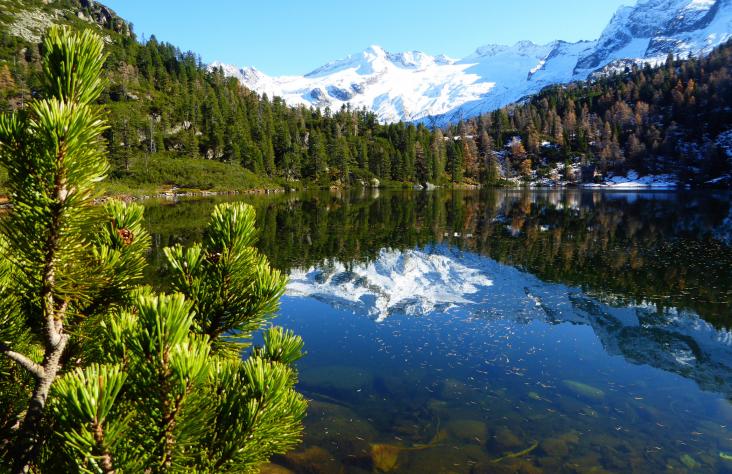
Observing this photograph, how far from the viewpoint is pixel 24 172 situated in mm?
1917

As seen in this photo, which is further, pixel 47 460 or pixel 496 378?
pixel 496 378

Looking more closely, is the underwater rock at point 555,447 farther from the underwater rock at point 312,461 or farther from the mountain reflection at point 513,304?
the mountain reflection at point 513,304

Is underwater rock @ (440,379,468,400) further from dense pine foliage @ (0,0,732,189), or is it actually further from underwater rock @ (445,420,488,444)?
dense pine foliage @ (0,0,732,189)

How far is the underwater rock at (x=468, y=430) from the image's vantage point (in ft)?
30.8

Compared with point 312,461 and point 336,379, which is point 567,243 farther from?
point 312,461

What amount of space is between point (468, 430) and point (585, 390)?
418 centimetres

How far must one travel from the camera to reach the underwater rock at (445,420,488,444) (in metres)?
9.38

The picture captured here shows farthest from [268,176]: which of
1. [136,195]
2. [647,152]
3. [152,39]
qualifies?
[647,152]

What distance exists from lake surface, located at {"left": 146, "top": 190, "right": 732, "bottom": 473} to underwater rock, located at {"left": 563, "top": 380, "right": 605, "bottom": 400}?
0.18 ft

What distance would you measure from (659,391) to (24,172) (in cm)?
1438

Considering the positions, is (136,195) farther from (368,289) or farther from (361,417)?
(361,417)

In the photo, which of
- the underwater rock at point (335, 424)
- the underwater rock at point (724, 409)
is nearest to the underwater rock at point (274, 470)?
the underwater rock at point (335, 424)

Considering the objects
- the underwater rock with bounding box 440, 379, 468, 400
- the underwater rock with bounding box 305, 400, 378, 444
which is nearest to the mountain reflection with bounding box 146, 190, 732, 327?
the underwater rock with bounding box 305, 400, 378, 444

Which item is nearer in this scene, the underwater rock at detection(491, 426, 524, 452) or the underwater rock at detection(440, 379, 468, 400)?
the underwater rock at detection(491, 426, 524, 452)
